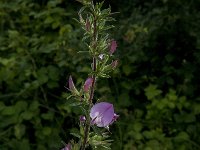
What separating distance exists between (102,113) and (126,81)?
1.78 meters

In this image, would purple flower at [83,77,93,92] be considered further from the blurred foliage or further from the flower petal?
the blurred foliage

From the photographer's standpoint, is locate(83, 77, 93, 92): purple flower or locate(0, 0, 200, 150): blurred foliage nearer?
locate(83, 77, 93, 92): purple flower

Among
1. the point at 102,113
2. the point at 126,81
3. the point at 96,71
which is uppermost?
the point at 96,71

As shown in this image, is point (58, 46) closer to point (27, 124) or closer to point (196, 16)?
point (27, 124)

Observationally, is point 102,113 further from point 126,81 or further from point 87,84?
point 126,81

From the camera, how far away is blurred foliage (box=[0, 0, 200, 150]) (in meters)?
2.79

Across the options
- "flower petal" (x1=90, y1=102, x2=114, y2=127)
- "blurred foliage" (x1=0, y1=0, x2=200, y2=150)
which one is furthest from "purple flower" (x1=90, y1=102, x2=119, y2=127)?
"blurred foliage" (x1=0, y1=0, x2=200, y2=150)

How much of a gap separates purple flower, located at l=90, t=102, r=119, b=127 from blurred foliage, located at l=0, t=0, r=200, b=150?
52.0 inches

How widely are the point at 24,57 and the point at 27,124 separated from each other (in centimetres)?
41

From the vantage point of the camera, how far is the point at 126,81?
307 cm

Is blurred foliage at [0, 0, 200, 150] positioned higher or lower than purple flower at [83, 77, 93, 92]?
lower

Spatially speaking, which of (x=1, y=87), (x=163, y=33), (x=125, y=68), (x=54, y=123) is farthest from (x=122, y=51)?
(x=1, y=87)

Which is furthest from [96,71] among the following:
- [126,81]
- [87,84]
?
[126,81]

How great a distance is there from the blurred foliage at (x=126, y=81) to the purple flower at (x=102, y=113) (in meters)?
1.32
